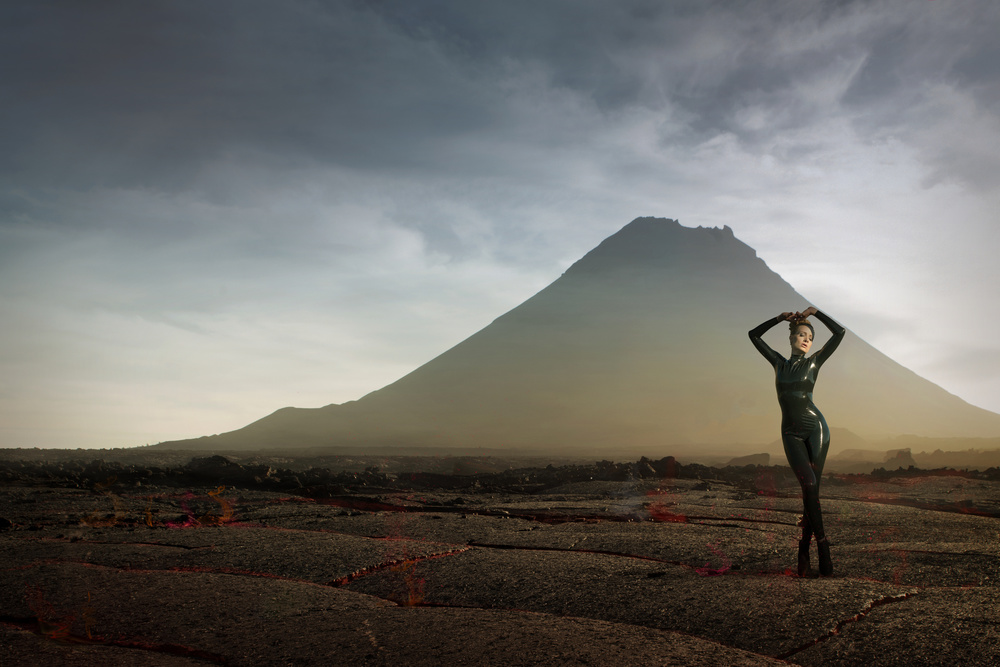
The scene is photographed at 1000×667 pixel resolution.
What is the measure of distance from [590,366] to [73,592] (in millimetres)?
124864

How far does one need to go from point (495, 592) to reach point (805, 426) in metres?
2.65

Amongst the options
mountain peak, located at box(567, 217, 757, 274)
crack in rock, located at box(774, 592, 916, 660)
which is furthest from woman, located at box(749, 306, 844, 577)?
mountain peak, located at box(567, 217, 757, 274)

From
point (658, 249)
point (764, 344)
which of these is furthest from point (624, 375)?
point (764, 344)

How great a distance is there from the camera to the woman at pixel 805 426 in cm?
504

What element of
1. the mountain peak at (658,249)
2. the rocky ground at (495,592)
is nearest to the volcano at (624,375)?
the mountain peak at (658,249)

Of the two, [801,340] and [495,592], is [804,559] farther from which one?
[495,592]

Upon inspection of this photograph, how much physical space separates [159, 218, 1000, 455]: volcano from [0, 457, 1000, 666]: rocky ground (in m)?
91.2

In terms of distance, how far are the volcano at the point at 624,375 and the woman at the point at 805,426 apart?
93.7 m

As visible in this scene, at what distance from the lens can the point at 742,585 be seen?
4.64 m

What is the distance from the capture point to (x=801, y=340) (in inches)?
208

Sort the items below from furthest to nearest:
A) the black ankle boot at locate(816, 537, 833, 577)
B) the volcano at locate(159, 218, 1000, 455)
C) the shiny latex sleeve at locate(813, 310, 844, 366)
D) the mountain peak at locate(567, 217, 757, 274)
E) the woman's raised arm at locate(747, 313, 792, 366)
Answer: the mountain peak at locate(567, 217, 757, 274)
the volcano at locate(159, 218, 1000, 455)
the woman's raised arm at locate(747, 313, 792, 366)
the shiny latex sleeve at locate(813, 310, 844, 366)
the black ankle boot at locate(816, 537, 833, 577)

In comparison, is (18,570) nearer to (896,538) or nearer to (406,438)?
(896,538)

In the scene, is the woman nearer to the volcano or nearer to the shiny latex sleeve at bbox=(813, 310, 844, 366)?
the shiny latex sleeve at bbox=(813, 310, 844, 366)

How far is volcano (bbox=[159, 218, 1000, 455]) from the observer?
10938 cm
